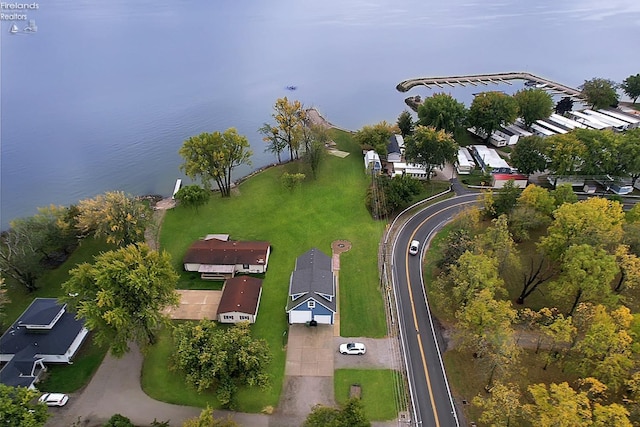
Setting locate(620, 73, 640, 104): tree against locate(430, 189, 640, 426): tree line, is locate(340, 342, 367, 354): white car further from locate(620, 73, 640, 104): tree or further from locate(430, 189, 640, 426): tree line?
locate(620, 73, 640, 104): tree

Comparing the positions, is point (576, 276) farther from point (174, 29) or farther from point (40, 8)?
point (40, 8)

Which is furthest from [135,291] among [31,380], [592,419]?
[592,419]

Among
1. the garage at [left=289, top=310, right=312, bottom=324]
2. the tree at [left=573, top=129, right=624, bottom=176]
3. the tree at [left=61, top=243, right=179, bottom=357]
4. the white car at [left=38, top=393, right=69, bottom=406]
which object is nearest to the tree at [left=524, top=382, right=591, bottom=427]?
the garage at [left=289, top=310, right=312, bottom=324]

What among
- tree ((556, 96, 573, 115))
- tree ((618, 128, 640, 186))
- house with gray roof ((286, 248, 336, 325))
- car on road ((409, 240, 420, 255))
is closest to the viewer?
house with gray roof ((286, 248, 336, 325))

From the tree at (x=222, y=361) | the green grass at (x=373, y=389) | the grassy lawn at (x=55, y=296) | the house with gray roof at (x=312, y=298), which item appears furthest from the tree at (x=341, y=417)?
the grassy lawn at (x=55, y=296)

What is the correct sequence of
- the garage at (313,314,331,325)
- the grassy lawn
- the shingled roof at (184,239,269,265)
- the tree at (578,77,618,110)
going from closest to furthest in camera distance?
the grassy lawn → the garage at (313,314,331,325) → the shingled roof at (184,239,269,265) → the tree at (578,77,618,110)

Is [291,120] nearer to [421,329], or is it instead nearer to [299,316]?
[299,316]

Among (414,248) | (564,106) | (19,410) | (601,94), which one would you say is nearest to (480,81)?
(564,106)
